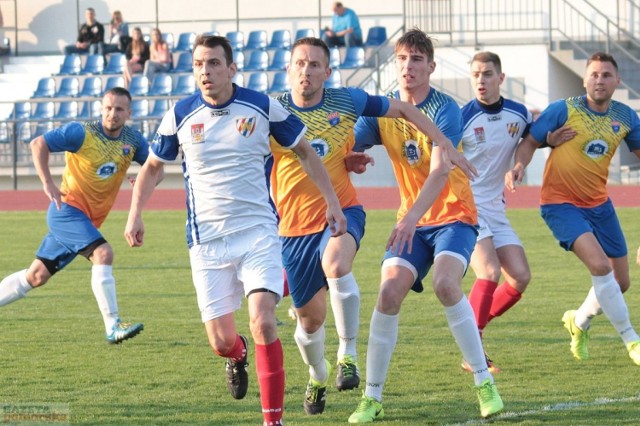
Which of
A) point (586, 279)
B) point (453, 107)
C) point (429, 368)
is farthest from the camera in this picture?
point (586, 279)

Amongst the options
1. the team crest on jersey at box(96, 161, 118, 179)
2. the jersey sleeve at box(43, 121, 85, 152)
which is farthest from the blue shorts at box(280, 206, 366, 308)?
the jersey sleeve at box(43, 121, 85, 152)

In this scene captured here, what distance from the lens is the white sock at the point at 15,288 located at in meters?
9.34

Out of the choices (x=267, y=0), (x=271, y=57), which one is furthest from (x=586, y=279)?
(x=267, y=0)

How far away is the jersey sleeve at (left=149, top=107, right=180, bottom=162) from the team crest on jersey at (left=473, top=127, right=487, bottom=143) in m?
2.56

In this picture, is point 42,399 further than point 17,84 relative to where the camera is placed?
No

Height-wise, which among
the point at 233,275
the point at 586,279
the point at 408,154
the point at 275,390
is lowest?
the point at 586,279

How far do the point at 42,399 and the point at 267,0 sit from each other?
2491cm

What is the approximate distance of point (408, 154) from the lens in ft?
21.9

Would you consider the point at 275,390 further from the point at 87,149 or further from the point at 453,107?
the point at 87,149

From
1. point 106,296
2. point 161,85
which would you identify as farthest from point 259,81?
point 106,296

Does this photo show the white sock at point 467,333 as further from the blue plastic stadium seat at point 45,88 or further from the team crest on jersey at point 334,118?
the blue plastic stadium seat at point 45,88

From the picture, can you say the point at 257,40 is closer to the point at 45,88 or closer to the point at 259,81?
the point at 259,81

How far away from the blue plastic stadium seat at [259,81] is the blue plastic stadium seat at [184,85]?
1.38 m

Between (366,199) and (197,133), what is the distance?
56.7 feet
